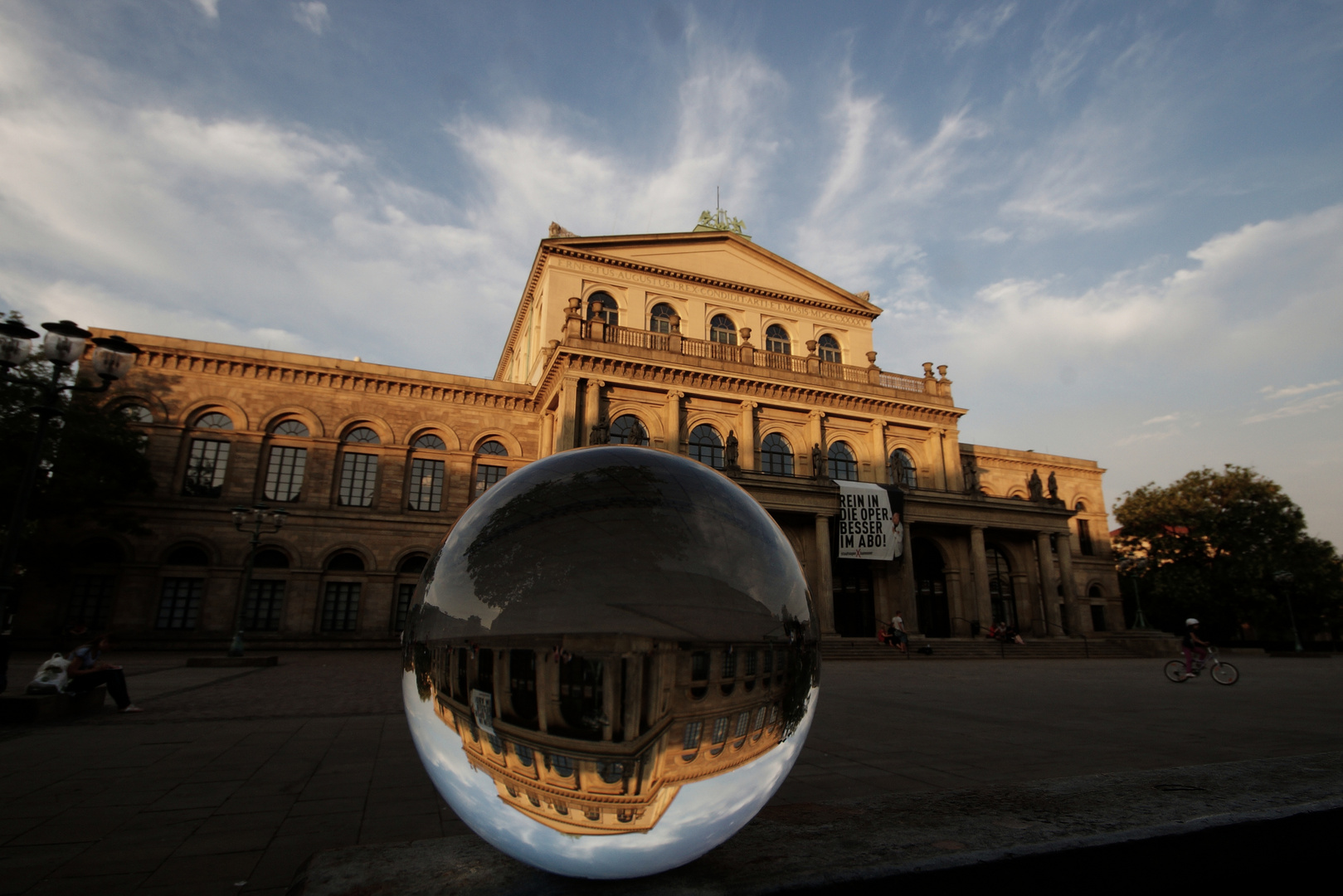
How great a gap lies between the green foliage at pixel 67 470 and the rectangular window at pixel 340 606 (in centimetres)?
625

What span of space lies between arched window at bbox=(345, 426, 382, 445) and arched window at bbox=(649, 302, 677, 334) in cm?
1233

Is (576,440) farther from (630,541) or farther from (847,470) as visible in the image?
(630,541)

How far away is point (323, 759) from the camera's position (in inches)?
208

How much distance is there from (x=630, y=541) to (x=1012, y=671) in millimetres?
17197

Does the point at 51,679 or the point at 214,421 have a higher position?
the point at 214,421

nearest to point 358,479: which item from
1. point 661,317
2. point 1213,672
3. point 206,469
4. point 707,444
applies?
point 206,469

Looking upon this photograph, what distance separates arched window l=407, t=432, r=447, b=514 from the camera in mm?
25000

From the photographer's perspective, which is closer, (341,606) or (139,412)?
(139,412)

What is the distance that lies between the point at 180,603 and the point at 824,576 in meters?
22.4

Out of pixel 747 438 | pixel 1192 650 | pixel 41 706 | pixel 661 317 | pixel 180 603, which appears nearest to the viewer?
pixel 41 706

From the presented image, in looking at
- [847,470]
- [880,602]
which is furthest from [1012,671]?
[847,470]

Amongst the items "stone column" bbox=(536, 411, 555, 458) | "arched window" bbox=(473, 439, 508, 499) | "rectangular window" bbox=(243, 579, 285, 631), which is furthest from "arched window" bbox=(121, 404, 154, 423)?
"stone column" bbox=(536, 411, 555, 458)

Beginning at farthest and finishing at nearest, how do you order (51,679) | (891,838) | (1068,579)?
1. (1068,579)
2. (51,679)
3. (891,838)

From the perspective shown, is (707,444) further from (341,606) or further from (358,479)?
(341,606)
